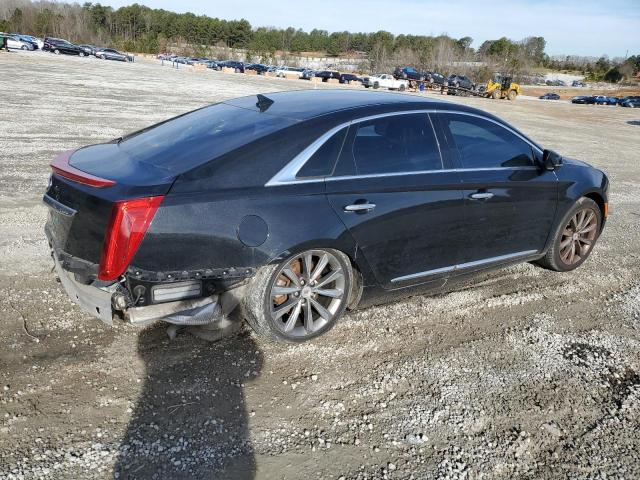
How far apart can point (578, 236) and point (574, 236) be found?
0.25 feet

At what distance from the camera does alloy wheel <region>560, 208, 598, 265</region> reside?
18.3 feet

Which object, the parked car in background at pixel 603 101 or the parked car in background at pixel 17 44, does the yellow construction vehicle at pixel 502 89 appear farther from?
the parked car in background at pixel 17 44

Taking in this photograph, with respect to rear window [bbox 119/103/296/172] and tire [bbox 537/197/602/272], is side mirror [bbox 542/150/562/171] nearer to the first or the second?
tire [bbox 537/197/602/272]

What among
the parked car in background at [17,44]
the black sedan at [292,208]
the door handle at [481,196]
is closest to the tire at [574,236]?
the black sedan at [292,208]

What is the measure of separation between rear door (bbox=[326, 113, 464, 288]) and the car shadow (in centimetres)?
115

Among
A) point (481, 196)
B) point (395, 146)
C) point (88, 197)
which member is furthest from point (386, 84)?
point (88, 197)

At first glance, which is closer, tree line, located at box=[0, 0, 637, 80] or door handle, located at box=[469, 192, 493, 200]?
door handle, located at box=[469, 192, 493, 200]

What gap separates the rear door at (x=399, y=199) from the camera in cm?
384

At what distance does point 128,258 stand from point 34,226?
11.0 feet

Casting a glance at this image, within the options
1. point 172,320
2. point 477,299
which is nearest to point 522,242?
point 477,299

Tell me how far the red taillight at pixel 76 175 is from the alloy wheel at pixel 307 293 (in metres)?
1.19

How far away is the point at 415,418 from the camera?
328cm

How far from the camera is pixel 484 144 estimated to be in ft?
15.5

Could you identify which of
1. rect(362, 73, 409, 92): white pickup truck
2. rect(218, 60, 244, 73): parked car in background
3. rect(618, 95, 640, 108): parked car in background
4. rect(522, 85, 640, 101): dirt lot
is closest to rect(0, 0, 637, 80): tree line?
rect(522, 85, 640, 101): dirt lot
